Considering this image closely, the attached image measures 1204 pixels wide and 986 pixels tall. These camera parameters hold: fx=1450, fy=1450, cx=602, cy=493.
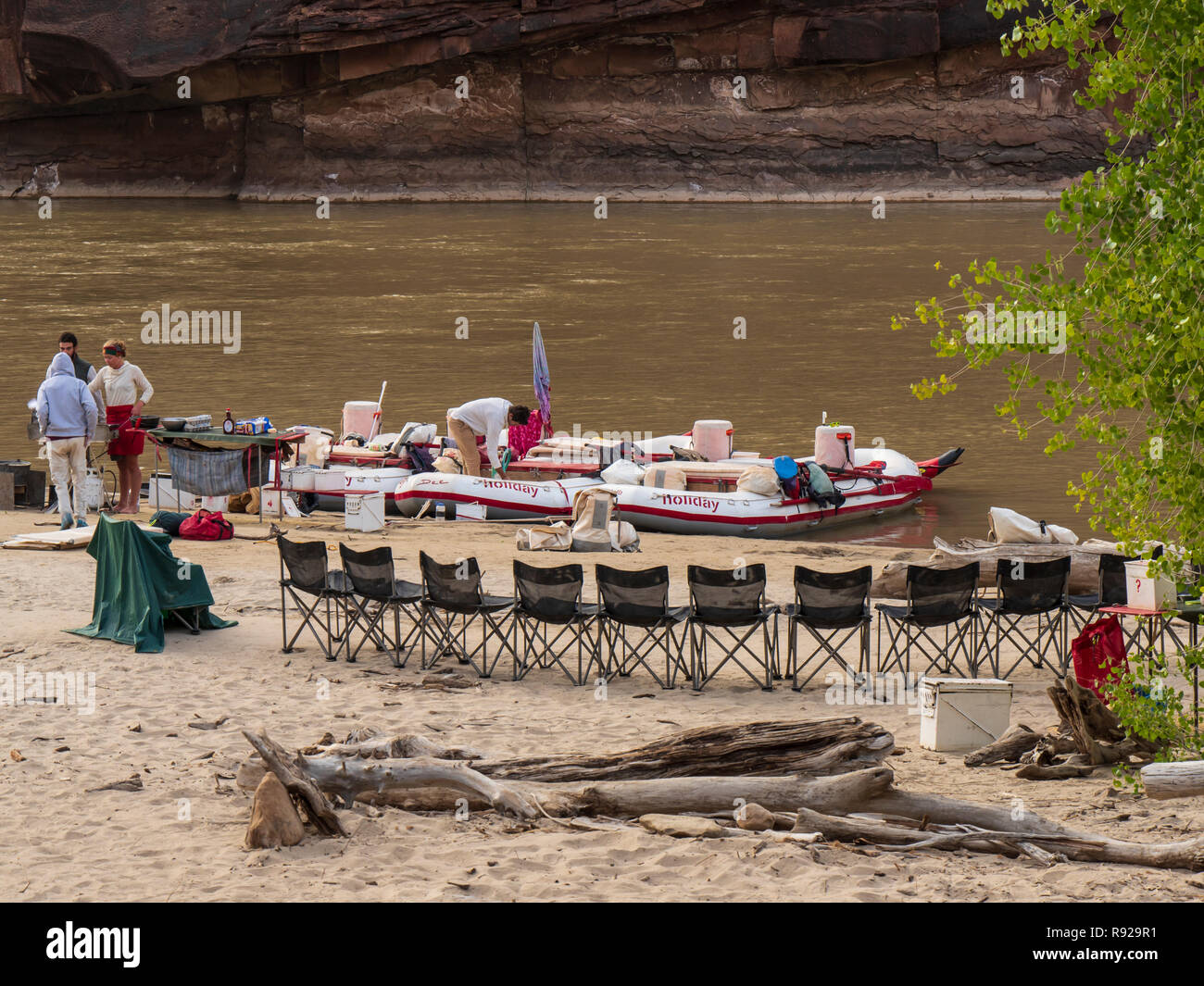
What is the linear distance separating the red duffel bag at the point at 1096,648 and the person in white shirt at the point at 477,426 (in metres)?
9.35

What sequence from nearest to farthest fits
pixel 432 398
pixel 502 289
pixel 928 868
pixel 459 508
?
pixel 928 868
pixel 459 508
pixel 432 398
pixel 502 289

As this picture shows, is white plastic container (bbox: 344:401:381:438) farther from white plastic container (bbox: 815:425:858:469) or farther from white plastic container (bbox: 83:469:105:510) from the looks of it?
white plastic container (bbox: 815:425:858:469)

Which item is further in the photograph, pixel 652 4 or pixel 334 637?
pixel 652 4

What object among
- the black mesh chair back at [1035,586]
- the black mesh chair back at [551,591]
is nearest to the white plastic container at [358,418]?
the black mesh chair back at [551,591]

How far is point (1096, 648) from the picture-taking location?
8.30m

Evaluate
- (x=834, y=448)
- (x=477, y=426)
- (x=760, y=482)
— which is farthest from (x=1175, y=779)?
(x=477, y=426)

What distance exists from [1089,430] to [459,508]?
10.7 metres

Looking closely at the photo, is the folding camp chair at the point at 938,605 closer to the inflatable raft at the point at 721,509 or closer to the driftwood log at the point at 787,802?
the driftwood log at the point at 787,802

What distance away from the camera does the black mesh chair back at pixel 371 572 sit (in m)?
9.87

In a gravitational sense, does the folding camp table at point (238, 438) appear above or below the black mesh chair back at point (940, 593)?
above

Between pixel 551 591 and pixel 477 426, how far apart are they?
740 cm

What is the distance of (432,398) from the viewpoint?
2383cm
